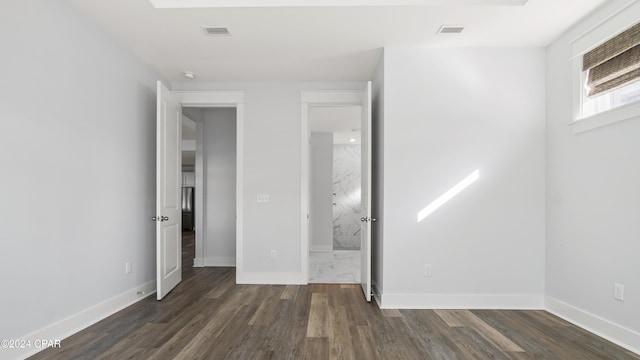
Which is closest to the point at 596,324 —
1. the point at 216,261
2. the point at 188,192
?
the point at 216,261

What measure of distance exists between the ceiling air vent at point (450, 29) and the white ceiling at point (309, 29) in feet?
0.17

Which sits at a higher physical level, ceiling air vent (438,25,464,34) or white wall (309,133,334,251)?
ceiling air vent (438,25,464,34)

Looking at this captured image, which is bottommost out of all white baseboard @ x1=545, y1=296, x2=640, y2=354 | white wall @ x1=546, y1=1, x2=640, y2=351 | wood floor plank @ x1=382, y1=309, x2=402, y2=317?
wood floor plank @ x1=382, y1=309, x2=402, y2=317

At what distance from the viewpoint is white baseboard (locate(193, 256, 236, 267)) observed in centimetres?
509

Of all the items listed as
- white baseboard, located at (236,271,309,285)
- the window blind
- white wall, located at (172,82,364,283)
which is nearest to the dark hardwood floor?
white baseboard, located at (236,271,309,285)

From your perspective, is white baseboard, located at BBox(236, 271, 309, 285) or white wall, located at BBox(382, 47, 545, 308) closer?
white wall, located at BBox(382, 47, 545, 308)

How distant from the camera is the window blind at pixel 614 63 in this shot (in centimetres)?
Answer: 234

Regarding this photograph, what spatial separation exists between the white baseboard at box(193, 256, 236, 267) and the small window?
4.61 metres

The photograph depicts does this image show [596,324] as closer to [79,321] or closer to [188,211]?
[79,321]

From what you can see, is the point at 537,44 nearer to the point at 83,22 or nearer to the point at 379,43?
the point at 379,43

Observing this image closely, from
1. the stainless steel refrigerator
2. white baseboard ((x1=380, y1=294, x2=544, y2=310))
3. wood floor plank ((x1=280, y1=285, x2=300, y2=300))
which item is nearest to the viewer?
white baseboard ((x1=380, y1=294, x2=544, y2=310))

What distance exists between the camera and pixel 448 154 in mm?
3258

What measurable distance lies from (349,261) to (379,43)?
373cm

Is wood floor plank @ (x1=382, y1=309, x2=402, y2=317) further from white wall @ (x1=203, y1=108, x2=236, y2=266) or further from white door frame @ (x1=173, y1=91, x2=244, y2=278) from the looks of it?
white wall @ (x1=203, y1=108, x2=236, y2=266)
